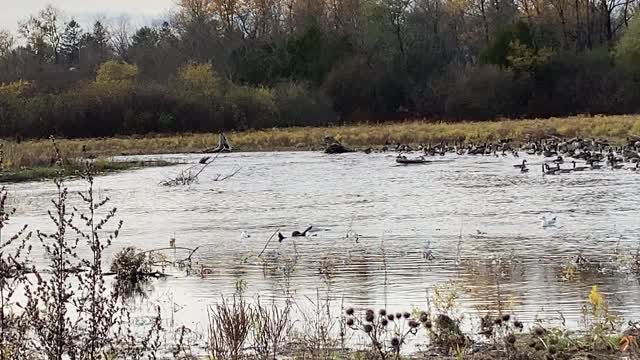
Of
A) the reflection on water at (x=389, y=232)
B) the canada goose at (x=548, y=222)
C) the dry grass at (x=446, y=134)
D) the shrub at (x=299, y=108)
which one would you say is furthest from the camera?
the shrub at (x=299, y=108)

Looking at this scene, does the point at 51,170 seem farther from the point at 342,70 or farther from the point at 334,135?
the point at 342,70

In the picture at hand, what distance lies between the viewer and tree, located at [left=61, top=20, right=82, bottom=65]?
9963cm

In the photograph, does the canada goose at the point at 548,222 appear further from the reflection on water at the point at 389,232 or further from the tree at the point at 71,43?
the tree at the point at 71,43

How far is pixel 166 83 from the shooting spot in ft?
221

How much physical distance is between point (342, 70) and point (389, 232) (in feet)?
180

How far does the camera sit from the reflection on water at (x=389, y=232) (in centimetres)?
1101

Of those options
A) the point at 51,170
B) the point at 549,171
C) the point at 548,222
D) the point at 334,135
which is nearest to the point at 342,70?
the point at 334,135

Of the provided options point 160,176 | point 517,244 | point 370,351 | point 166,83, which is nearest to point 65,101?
point 166,83

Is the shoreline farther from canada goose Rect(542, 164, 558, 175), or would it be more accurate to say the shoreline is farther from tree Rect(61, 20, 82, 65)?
tree Rect(61, 20, 82, 65)

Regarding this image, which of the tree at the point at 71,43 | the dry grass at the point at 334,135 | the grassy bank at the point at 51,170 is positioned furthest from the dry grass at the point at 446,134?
the tree at the point at 71,43

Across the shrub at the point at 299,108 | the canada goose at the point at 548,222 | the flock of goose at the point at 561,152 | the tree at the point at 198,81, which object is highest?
the tree at the point at 198,81

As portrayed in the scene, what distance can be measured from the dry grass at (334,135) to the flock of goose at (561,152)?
2044 mm

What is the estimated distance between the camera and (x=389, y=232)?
55.3ft

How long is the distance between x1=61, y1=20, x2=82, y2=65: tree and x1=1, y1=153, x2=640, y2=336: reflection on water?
70.4 meters
